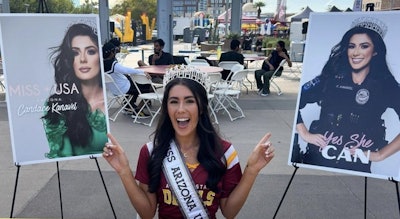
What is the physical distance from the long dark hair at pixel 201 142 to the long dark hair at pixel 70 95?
80 cm

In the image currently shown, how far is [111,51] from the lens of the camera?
6.40 metres

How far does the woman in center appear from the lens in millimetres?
1838

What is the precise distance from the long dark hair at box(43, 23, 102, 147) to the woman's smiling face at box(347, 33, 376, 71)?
1.68m

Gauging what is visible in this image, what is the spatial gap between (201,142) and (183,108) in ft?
0.74

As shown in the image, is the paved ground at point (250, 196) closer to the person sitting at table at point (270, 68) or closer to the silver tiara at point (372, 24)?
the silver tiara at point (372, 24)

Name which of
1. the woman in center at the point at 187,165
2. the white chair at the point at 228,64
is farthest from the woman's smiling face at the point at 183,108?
the white chair at the point at 228,64

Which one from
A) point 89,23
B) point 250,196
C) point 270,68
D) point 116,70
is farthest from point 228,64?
point 89,23

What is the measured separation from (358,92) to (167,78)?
1.22 meters

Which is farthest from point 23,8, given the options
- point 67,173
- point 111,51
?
point 67,173

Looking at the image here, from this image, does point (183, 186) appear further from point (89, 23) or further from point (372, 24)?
point (372, 24)

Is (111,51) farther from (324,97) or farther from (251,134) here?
(324,97)

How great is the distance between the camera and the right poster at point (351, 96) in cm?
218

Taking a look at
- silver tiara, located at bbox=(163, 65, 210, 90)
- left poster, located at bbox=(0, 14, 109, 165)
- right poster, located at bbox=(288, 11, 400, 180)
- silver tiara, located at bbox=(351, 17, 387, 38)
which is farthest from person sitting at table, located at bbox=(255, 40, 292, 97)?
silver tiara, located at bbox=(163, 65, 210, 90)

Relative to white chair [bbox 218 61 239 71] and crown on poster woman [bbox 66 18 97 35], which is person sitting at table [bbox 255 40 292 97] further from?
crown on poster woman [bbox 66 18 97 35]
